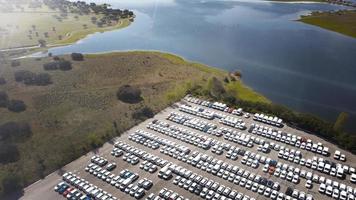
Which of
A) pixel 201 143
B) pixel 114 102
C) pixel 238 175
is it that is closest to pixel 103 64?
pixel 114 102

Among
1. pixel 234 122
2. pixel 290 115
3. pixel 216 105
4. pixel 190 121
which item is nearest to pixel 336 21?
pixel 290 115

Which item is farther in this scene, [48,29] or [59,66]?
[48,29]

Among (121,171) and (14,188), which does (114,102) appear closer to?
(121,171)

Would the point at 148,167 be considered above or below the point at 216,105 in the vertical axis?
below

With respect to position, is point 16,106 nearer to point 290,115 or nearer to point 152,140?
point 152,140

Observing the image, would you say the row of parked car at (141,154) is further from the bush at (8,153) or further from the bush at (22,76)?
the bush at (22,76)

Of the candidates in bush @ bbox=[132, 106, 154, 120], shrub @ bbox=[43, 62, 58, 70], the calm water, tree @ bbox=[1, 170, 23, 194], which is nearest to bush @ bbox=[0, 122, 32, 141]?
tree @ bbox=[1, 170, 23, 194]

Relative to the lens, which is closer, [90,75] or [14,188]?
[14,188]
